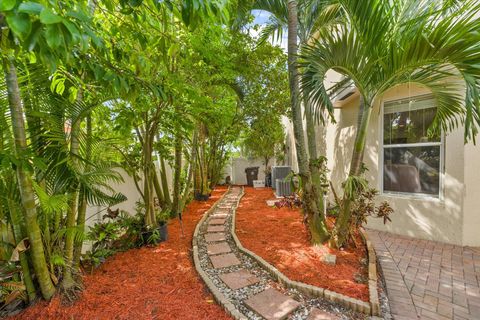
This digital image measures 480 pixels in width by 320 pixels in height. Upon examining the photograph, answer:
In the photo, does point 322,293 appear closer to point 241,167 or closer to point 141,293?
point 141,293

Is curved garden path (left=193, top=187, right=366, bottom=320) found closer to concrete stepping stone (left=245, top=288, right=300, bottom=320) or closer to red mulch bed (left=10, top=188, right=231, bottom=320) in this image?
concrete stepping stone (left=245, top=288, right=300, bottom=320)

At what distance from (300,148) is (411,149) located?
2530 mm

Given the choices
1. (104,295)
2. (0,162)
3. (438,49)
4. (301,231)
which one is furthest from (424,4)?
(104,295)

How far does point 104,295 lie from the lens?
2.56 metres

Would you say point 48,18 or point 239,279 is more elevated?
point 48,18

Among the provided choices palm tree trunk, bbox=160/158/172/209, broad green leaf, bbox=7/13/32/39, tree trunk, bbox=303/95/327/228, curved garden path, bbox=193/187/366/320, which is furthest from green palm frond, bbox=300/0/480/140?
palm tree trunk, bbox=160/158/172/209

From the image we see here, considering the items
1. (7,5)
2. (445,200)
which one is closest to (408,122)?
(445,200)

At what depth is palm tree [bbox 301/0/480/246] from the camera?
7.30ft

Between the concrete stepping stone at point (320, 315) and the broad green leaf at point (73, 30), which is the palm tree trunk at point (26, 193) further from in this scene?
the concrete stepping stone at point (320, 315)

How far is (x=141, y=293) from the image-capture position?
103 inches

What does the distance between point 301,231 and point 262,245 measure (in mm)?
981

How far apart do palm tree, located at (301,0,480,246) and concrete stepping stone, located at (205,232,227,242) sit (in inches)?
85.7

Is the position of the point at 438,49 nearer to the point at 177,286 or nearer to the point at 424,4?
the point at 424,4

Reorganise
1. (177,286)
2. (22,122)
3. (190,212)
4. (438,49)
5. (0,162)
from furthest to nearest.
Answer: (190,212)
(177,286)
(438,49)
(22,122)
(0,162)
